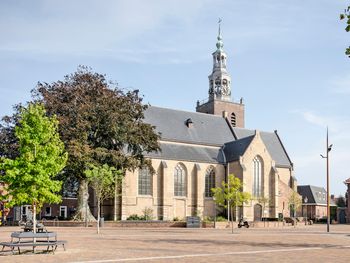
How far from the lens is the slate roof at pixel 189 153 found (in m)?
64.6

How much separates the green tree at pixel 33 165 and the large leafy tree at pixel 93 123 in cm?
2338

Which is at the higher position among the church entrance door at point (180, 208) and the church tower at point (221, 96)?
the church tower at point (221, 96)

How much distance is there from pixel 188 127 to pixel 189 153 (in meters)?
4.92

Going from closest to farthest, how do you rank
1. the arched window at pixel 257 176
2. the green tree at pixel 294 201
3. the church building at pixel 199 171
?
the church building at pixel 199 171
the arched window at pixel 257 176
the green tree at pixel 294 201

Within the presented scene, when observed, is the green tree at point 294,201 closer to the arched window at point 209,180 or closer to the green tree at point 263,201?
the green tree at point 263,201

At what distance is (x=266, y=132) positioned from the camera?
267 ft

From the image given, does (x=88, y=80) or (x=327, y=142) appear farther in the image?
(x=88, y=80)

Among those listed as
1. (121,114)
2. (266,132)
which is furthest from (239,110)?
(121,114)

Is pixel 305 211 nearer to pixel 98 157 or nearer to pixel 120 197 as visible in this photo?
pixel 120 197

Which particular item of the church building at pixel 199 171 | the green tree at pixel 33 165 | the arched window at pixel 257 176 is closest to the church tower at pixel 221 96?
the church building at pixel 199 171

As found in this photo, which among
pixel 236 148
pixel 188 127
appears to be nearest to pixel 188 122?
pixel 188 127

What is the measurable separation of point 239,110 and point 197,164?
894 inches

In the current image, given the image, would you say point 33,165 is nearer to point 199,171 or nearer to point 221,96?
point 199,171

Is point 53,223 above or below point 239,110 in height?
below
